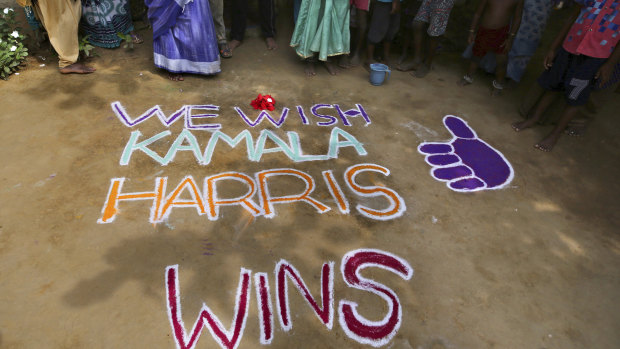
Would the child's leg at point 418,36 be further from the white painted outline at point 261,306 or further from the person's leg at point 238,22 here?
the white painted outline at point 261,306

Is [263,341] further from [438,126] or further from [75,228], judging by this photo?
[438,126]

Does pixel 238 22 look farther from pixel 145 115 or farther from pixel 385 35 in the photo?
pixel 145 115

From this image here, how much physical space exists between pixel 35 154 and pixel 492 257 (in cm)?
401

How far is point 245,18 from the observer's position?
5520 millimetres

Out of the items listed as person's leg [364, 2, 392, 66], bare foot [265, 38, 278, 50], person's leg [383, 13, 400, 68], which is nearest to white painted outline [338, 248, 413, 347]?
person's leg [364, 2, 392, 66]

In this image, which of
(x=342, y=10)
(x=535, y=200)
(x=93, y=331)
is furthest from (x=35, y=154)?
(x=535, y=200)

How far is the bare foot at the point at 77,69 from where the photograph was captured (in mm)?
4418

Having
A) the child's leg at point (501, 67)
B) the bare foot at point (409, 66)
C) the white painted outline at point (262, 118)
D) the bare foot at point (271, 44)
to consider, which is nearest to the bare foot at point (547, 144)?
the child's leg at point (501, 67)

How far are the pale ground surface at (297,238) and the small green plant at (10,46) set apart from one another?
0.18 m

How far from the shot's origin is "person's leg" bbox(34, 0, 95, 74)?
164 inches

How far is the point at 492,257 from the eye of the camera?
2.79 m

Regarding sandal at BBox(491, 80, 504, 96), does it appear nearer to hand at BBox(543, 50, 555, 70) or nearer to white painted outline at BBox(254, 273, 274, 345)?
hand at BBox(543, 50, 555, 70)

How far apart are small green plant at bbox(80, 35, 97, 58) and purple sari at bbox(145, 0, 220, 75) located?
943 mm

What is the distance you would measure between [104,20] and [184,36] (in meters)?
1.36
